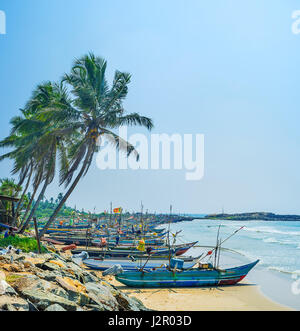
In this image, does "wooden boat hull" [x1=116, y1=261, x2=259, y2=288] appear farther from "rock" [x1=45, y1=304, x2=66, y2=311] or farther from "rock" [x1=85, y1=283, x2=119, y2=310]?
"rock" [x1=45, y1=304, x2=66, y2=311]

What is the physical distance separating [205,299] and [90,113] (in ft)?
40.3

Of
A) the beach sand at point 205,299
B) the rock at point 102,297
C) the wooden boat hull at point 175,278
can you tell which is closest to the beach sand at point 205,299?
the beach sand at point 205,299

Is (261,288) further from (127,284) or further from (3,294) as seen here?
(3,294)

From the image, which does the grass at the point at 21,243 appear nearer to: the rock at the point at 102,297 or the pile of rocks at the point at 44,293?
the pile of rocks at the point at 44,293

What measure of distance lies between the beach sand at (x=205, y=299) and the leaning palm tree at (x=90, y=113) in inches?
287

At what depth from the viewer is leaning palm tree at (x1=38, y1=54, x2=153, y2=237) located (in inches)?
563

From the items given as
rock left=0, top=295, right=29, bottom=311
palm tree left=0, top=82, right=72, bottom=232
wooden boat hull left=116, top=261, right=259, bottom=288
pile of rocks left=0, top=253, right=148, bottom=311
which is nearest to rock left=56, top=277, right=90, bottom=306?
pile of rocks left=0, top=253, right=148, bottom=311

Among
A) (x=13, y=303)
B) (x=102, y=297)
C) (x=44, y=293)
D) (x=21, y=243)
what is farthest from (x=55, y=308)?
Answer: (x=21, y=243)

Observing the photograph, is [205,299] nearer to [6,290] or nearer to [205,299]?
[205,299]

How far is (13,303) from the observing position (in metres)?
4.32

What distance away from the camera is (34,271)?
6.73 metres

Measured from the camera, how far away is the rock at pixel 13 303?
13.4 feet

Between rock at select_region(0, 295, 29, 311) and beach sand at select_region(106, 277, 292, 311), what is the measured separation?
6.93 metres

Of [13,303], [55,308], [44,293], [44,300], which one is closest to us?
[13,303]
